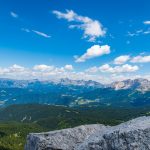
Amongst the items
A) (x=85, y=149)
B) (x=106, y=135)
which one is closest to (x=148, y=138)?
(x=106, y=135)

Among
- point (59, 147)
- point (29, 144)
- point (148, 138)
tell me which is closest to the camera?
point (148, 138)

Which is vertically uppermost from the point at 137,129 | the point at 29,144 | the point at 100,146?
the point at 137,129

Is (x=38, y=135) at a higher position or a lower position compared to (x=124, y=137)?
lower

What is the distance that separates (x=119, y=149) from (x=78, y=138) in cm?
1056

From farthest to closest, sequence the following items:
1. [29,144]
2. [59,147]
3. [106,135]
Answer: [29,144] → [59,147] → [106,135]

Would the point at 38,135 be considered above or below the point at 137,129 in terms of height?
below

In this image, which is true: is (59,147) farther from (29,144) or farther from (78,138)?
(29,144)

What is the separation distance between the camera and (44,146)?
25.9 meters

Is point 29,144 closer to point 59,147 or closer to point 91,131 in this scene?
point 59,147

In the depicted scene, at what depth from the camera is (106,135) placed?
661 inches

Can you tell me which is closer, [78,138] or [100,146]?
[100,146]

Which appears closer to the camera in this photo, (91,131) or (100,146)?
(100,146)

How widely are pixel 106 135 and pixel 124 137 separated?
126 centimetres

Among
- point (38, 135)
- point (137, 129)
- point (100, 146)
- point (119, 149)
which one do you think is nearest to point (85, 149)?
point (100, 146)
